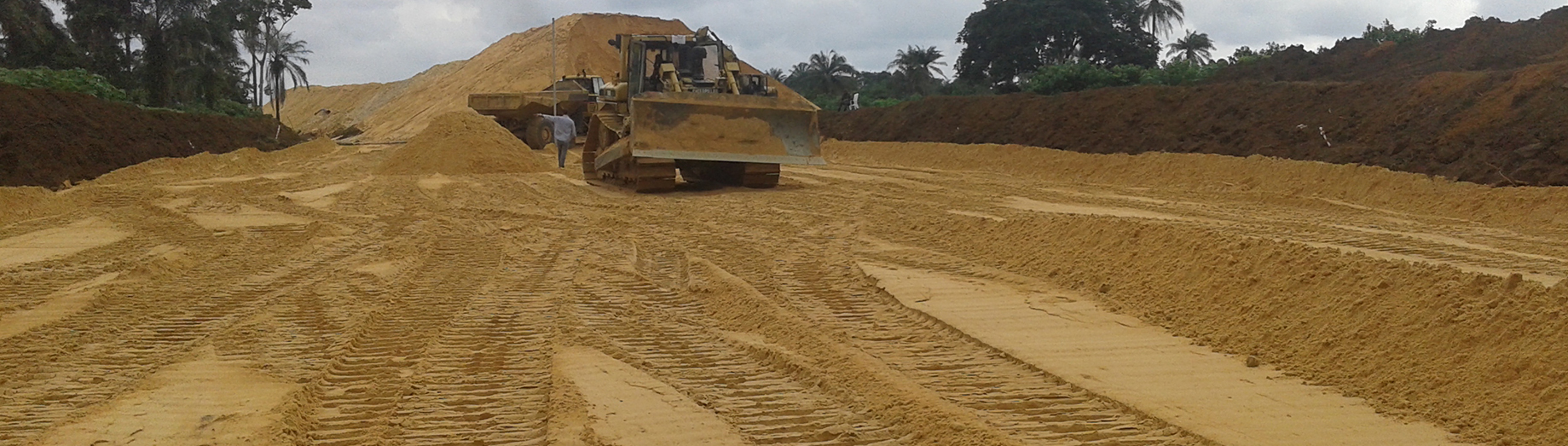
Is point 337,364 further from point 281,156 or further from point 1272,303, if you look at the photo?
point 281,156

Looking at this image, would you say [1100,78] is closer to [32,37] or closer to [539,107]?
[539,107]

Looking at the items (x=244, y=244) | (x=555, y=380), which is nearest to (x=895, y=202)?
(x=244, y=244)

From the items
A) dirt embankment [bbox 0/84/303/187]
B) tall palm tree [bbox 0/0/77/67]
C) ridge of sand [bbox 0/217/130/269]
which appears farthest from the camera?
tall palm tree [bbox 0/0/77/67]

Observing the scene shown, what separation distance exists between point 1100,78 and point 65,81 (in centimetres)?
2662

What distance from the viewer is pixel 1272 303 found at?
5.82 m

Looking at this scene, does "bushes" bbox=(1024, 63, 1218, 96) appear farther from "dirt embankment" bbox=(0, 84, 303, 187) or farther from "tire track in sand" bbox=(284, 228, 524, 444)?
"tire track in sand" bbox=(284, 228, 524, 444)

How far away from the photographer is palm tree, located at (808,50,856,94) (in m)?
67.4

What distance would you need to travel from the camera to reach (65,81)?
2581 cm

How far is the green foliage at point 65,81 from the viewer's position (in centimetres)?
2489

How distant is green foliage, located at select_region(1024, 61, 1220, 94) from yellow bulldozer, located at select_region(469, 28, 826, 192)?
56.3 feet

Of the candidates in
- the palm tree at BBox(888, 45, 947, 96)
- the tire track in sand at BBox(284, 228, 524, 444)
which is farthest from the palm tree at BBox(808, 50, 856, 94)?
the tire track in sand at BBox(284, 228, 524, 444)

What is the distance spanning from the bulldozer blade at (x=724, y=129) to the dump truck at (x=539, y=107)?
15563 millimetres

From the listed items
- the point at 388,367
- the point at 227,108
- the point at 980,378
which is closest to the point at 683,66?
the point at 388,367

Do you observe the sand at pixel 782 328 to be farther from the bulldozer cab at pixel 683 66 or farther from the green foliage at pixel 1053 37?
the green foliage at pixel 1053 37
